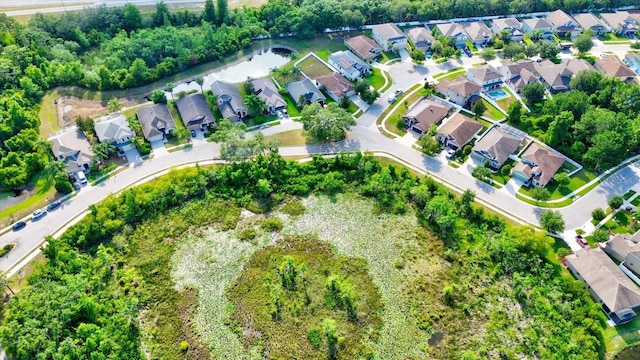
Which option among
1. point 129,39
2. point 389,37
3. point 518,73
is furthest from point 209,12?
point 518,73

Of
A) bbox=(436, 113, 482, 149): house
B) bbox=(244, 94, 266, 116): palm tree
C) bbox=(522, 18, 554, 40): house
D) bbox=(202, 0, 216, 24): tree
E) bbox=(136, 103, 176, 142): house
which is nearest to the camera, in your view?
bbox=(136, 103, 176, 142): house

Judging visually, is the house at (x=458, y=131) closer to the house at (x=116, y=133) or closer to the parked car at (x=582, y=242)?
the parked car at (x=582, y=242)

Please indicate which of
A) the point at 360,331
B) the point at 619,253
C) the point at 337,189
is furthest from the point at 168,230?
the point at 619,253

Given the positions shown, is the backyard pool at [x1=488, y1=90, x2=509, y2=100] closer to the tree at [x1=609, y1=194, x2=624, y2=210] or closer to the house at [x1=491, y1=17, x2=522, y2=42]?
the house at [x1=491, y1=17, x2=522, y2=42]

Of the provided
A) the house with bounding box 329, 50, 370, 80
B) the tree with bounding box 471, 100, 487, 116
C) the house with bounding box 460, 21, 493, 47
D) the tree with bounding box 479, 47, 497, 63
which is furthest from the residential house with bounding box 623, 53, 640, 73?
the house with bounding box 329, 50, 370, 80

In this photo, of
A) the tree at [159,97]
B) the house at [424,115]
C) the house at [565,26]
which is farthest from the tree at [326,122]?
the house at [565,26]

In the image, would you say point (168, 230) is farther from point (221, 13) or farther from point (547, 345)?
point (221, 13)
